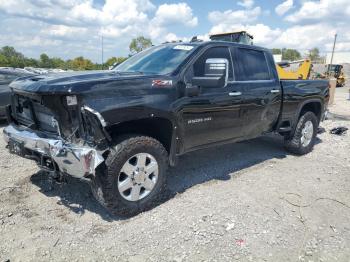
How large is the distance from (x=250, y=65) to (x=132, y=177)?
2.79m

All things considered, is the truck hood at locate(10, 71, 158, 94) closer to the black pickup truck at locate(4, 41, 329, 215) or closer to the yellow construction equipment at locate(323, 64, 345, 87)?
the black pickup truck at locate(4, 41, 329, 215)

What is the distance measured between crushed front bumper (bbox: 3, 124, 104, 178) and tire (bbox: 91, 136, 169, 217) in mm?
218

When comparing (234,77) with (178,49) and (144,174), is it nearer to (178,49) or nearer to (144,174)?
(178,49)

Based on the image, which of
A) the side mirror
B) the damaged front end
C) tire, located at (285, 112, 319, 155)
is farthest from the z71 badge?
tire, located at (285, 112, 319, 155)

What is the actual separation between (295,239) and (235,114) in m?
2.05

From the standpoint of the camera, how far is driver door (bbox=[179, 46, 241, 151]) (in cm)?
424

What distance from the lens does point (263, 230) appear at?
373 cm

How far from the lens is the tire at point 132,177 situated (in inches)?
142

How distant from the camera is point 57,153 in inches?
136

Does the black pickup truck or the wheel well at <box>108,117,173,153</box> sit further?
the wheel well at <box>108,117,173,153</box>

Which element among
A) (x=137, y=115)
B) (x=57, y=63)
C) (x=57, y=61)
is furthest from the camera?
(x=57, y=61)

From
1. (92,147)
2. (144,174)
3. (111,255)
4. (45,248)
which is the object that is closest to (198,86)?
(144,174)

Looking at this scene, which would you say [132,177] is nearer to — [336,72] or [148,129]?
[148,129]

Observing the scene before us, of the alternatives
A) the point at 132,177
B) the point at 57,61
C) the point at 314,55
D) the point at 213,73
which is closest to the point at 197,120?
the point at 213,73
